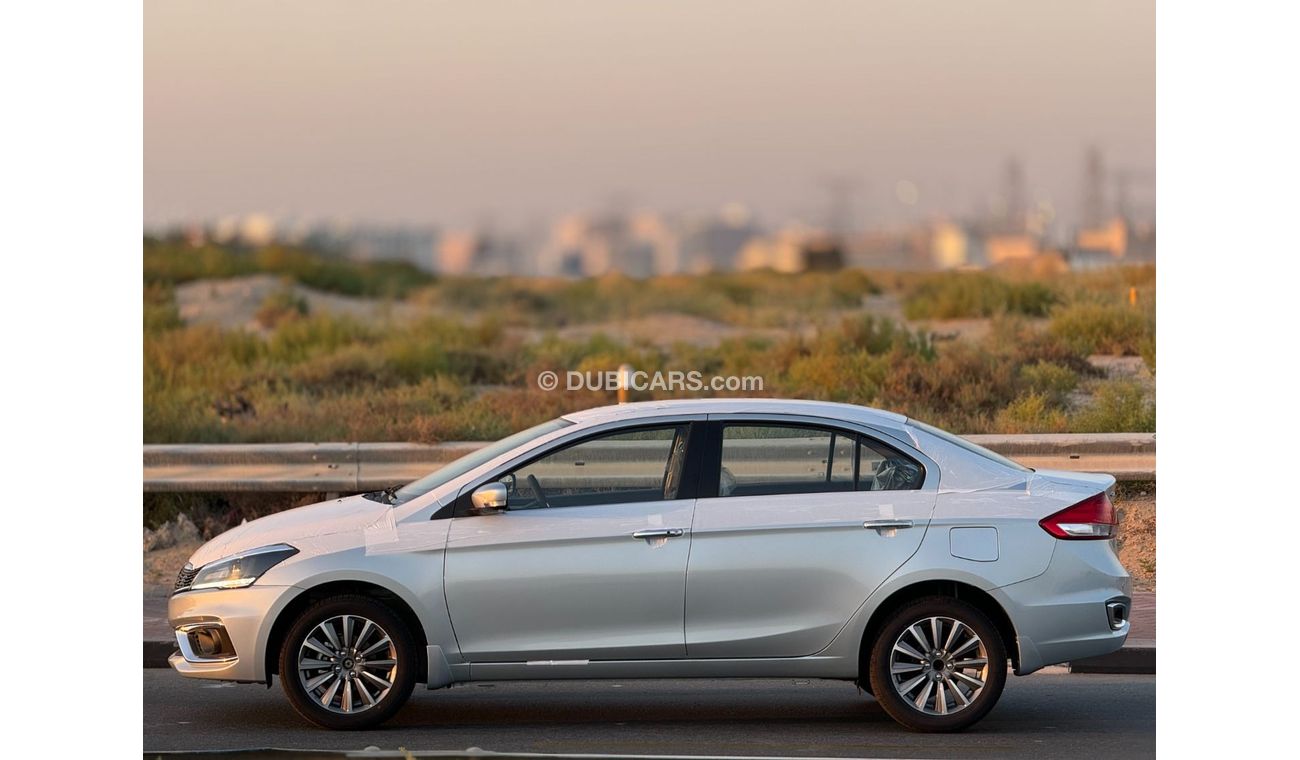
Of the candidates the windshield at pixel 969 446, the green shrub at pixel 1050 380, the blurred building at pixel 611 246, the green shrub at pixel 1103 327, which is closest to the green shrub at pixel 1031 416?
the green shrub at pixel 1050 380

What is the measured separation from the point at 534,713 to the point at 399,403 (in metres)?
6.50

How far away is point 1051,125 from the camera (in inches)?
563

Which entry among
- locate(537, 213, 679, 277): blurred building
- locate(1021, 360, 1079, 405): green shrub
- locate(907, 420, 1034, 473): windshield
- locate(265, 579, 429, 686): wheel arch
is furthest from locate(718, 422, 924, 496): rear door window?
locate(537, 213, 679, 277): blurred building

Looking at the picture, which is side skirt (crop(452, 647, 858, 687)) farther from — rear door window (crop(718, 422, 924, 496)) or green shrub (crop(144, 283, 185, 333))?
green shrub (crop(144, 283, 185, 333))

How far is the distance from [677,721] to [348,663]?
5.67 ft

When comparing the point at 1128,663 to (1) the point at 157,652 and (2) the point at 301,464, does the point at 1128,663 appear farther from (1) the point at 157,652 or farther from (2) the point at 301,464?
(2) the point at 301,464

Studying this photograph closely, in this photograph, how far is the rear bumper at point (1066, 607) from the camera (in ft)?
26.0

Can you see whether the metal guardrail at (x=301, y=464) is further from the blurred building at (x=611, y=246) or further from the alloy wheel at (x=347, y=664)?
the alloy wheel at (x=347, y=664)

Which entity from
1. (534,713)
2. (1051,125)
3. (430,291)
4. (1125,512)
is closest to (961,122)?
(1051,125)

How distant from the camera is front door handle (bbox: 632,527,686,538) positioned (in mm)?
7883

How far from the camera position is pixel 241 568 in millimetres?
8016

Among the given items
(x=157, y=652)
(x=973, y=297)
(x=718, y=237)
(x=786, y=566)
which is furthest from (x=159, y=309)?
(x=786, y=566)

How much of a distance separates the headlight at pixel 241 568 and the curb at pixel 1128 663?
15.7ft

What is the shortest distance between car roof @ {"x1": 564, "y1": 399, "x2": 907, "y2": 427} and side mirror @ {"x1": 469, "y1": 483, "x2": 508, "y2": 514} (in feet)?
1.88
